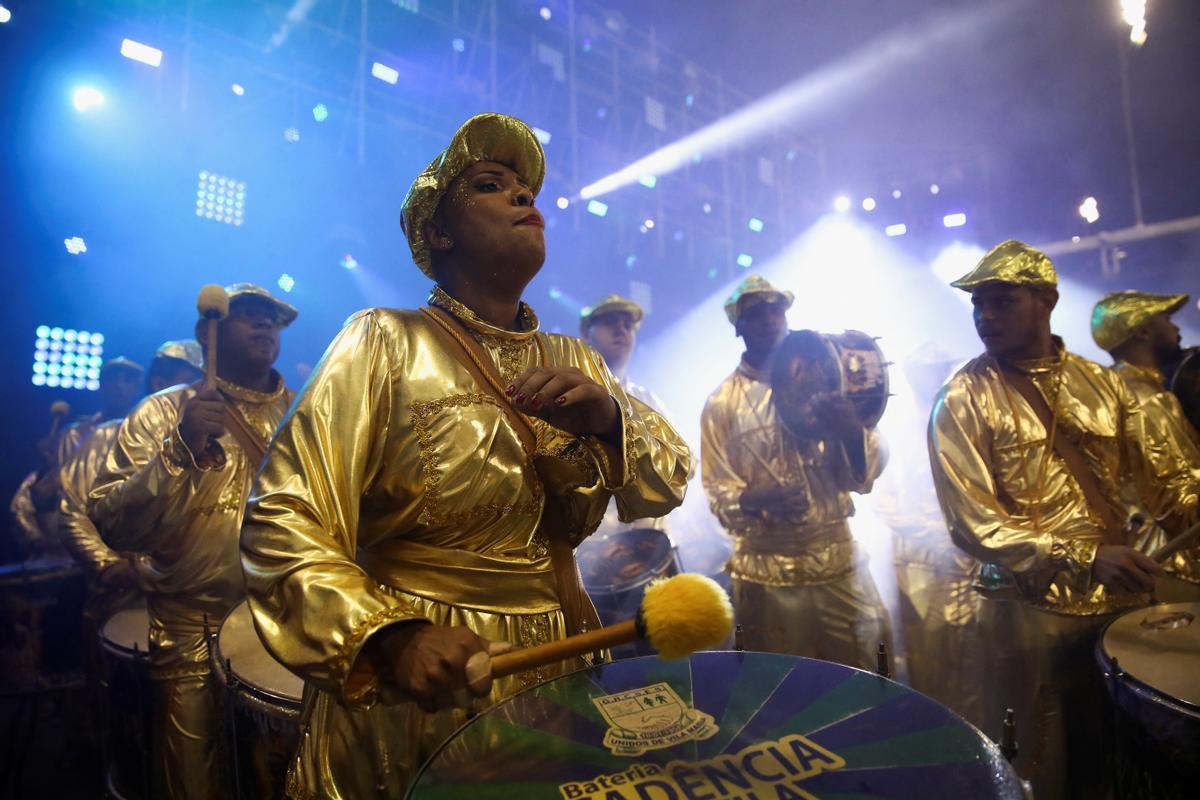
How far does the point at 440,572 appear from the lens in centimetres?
152

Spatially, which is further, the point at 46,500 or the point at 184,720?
the point at 46,500

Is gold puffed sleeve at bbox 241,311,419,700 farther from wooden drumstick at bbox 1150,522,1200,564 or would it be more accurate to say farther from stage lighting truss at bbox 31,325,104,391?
stage lighting truss at bbox 31,325,104,391

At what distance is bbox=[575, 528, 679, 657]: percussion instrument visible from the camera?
166 inches

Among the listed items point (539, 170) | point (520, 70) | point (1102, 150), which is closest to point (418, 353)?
point (539, 170)

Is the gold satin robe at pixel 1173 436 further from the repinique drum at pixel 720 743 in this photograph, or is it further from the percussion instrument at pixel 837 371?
the repinique drum at pixel 720 743

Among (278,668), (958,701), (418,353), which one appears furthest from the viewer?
(958,701)

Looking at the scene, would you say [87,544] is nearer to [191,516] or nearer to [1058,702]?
[191,516]

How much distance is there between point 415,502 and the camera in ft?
4.93

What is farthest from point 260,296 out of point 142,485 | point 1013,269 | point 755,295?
point 1013,269

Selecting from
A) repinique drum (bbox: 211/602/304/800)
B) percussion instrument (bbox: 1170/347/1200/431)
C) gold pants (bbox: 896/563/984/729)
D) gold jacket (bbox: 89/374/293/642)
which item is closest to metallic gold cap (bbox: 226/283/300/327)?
gold jacket (bbox: 89/374/293/642)

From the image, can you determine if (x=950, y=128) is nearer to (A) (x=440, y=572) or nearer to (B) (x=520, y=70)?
(B) (x=520, y=70)

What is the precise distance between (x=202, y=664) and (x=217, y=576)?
47 cm

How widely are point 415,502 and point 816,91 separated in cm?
1718

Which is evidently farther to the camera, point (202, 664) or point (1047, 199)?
point (1047, 199)
